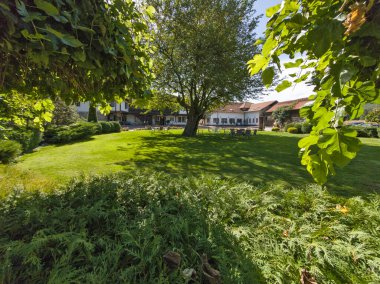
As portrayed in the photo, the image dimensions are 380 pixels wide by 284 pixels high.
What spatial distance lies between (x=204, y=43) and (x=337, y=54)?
16.0 meters

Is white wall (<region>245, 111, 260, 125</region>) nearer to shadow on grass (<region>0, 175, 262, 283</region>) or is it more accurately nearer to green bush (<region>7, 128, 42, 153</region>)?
green bush (<region>7, 128, 42, 153</region>)

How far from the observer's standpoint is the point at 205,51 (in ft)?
50.8

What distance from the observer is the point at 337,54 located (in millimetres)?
1072

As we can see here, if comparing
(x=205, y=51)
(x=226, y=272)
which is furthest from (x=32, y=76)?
(x=205, y=51)

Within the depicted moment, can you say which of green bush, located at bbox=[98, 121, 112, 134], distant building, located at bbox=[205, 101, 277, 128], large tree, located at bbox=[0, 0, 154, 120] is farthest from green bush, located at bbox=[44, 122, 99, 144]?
distant building, located at bbox=[205, 101, 277, 128]

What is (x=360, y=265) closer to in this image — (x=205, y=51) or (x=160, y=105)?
(x=205, y=51)

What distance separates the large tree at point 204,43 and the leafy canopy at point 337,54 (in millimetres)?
13895

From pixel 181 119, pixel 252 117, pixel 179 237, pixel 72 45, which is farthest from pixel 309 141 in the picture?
pixel 252 117

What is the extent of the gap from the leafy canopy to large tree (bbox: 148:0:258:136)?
13.9m

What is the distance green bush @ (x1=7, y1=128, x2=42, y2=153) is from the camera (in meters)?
11.4

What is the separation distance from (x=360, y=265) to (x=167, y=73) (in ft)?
54.7

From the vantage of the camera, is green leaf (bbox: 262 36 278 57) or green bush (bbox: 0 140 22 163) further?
green bush (bbox: 0 140 22 163)

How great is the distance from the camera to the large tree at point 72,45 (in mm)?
1406

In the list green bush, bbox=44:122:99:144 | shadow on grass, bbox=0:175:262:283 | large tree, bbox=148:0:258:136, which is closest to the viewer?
shadow on grass, bbox=0:175:262:283
